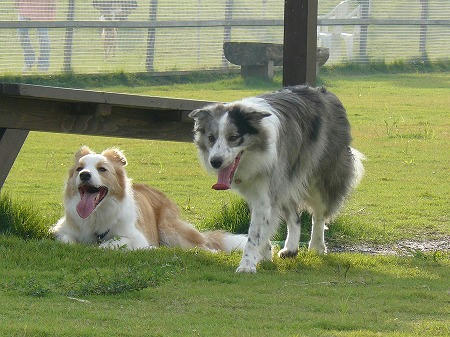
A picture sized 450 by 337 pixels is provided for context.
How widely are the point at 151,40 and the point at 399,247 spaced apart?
19107mm

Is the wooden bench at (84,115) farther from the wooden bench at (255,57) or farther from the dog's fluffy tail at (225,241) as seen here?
the wooden bench at (255,57)

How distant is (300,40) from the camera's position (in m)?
11.2

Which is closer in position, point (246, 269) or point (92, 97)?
point (246, 269)

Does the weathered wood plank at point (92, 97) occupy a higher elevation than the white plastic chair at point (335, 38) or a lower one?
lower

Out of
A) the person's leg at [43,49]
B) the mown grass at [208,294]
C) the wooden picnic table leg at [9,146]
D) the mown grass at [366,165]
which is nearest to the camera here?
the mown grass at [208,294]

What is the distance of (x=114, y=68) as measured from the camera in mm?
28281

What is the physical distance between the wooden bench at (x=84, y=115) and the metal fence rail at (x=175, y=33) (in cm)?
1646

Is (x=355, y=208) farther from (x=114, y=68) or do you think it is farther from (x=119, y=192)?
(x=114, y=68)

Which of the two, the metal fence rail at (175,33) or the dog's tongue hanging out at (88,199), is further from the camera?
the metal fence rail at (175,33)

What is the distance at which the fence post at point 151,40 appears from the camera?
2910 cm

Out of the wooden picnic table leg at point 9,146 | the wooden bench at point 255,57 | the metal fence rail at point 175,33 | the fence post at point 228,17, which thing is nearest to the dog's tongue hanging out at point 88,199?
the wooden picnic table leg at point 9,146

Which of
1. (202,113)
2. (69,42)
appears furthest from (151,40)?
(202,113)

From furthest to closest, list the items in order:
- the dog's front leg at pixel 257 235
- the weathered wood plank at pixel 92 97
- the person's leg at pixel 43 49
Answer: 1. the person's leg at pixel 43 49
2. the weathered wood plank at pixel 92 97
3. the dog's front leg at pixel 257 235

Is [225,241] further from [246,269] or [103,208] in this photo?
[246,269]
